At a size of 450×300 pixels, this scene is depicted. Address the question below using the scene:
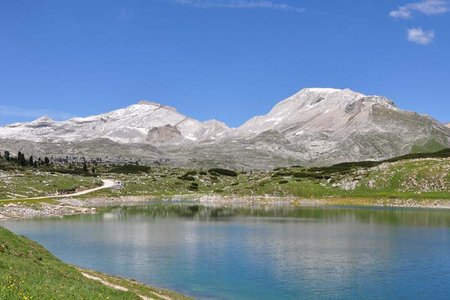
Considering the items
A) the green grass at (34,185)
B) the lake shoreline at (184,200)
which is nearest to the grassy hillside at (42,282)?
the lake shoreline at (184,200)

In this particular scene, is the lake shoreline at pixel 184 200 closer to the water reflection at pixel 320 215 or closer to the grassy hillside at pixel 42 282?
the water reflection at pixel 320 215

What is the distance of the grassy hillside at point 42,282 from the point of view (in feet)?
81.0

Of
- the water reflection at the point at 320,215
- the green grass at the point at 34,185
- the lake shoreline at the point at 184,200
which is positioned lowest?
the water reflection at the point at 320,215

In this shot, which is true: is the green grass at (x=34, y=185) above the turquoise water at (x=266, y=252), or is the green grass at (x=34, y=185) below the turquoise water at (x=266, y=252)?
above

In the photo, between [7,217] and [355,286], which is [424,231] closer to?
[355,286]

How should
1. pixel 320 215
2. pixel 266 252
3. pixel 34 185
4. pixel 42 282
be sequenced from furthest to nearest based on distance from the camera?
pixel 34 185 → pixel 320 215 → pixel 266 252 → pixel 42 282

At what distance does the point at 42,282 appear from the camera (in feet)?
96.4

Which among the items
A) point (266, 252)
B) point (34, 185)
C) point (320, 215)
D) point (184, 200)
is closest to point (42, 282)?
point (266, 252)

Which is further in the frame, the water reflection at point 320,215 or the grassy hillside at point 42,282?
the water reflection at point 320,215

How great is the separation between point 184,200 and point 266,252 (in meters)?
118

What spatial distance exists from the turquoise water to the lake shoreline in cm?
1291

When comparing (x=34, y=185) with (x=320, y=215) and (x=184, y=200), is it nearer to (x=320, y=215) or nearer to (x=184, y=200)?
(x=184, y=200)

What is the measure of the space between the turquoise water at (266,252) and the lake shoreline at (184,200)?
508 inches

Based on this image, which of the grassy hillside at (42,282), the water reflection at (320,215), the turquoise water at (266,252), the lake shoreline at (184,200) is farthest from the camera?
the lake shoreline at (184,200)
